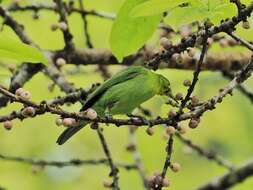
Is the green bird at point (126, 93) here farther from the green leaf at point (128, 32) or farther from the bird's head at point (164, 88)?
the green leaf at point (128, 32)

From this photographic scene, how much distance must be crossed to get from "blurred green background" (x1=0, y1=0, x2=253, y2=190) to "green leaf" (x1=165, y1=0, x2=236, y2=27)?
372 cm

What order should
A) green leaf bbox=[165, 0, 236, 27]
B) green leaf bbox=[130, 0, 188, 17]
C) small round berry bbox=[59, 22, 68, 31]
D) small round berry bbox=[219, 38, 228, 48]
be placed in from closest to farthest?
green leaf bbox=[130, 0, 188, 17], green leaf bbox=[165, 0, 236, 27], small round berry bbox=[59, 22, 68, 31], small round berry bbox=[219, 38, 228, 48]

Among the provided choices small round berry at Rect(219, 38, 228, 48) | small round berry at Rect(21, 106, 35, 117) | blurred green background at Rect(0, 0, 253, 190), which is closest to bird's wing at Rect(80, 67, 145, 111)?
small round berry at Rect(21, 106, 35, 117)

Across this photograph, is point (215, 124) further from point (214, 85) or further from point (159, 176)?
point (159, 176)

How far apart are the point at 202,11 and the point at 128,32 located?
0.49 meters

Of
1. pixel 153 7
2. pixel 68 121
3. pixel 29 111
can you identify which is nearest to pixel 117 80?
pixel 68 121

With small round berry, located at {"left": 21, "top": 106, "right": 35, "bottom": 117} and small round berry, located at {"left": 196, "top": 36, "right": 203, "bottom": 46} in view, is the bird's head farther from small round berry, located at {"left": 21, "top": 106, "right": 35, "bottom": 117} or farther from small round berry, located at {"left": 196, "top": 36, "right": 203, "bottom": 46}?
small round berry, located at {"left": 21, "top": 106, "right": 35, "bottom": 117}

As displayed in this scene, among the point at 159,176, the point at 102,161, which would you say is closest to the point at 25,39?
the point at 102,161

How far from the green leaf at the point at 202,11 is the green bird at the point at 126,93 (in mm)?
455

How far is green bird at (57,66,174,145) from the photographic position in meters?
3.28

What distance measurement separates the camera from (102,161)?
15.6 ft

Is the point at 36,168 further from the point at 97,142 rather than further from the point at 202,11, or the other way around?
the point at 97,142

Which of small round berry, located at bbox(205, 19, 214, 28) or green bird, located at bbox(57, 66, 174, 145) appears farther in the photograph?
green bird, located at bbox(57, 66, 174, 145)

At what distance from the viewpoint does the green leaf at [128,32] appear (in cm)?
319
